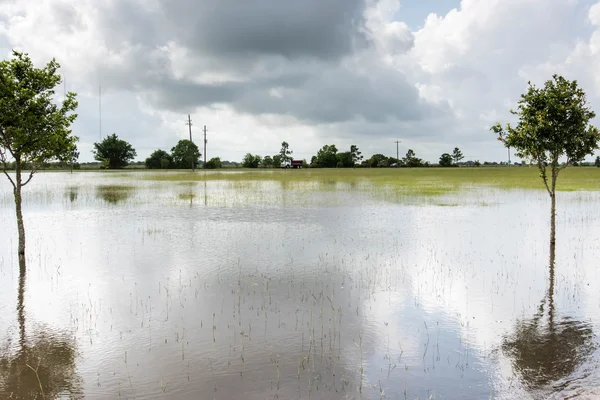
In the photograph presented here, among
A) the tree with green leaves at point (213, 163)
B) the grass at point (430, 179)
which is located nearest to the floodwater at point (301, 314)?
the grass at point (430, 179)

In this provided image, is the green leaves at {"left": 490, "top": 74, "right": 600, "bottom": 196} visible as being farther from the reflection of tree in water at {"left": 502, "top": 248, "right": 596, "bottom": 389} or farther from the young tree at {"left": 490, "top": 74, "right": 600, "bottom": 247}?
the reflection of tree in water at {"left": 502, "top": 248, "right": 596, "bottom": 389}

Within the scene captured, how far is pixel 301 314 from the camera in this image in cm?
1278

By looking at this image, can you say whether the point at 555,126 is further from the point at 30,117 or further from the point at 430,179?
the point at 430,179

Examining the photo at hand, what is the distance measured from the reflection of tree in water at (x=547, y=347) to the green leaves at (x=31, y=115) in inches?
807

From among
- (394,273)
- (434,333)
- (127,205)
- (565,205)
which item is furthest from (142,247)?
(565,205)

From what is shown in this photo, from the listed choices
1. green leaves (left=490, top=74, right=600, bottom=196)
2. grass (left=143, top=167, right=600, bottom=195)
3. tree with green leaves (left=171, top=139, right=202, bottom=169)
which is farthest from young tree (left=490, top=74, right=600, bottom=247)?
tree with green leaves (left=171, top=139, right=202, bottom=169)

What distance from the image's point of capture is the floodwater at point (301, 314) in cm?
895

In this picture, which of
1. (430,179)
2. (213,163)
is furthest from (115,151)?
(430,179)

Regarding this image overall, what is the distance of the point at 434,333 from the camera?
11422 mm

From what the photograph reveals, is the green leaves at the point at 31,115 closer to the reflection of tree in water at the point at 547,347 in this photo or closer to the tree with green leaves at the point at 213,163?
the reflection of tree in water at the point at 547,347

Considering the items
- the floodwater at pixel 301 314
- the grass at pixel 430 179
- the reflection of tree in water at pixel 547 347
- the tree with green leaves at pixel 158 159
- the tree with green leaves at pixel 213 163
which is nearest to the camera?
the floodwater at pixel 301 314

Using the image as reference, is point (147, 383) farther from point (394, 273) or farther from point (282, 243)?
point (282, 243)

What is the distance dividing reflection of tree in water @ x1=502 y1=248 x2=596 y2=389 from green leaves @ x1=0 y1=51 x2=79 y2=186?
20.5 meters

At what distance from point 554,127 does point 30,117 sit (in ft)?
85.8
